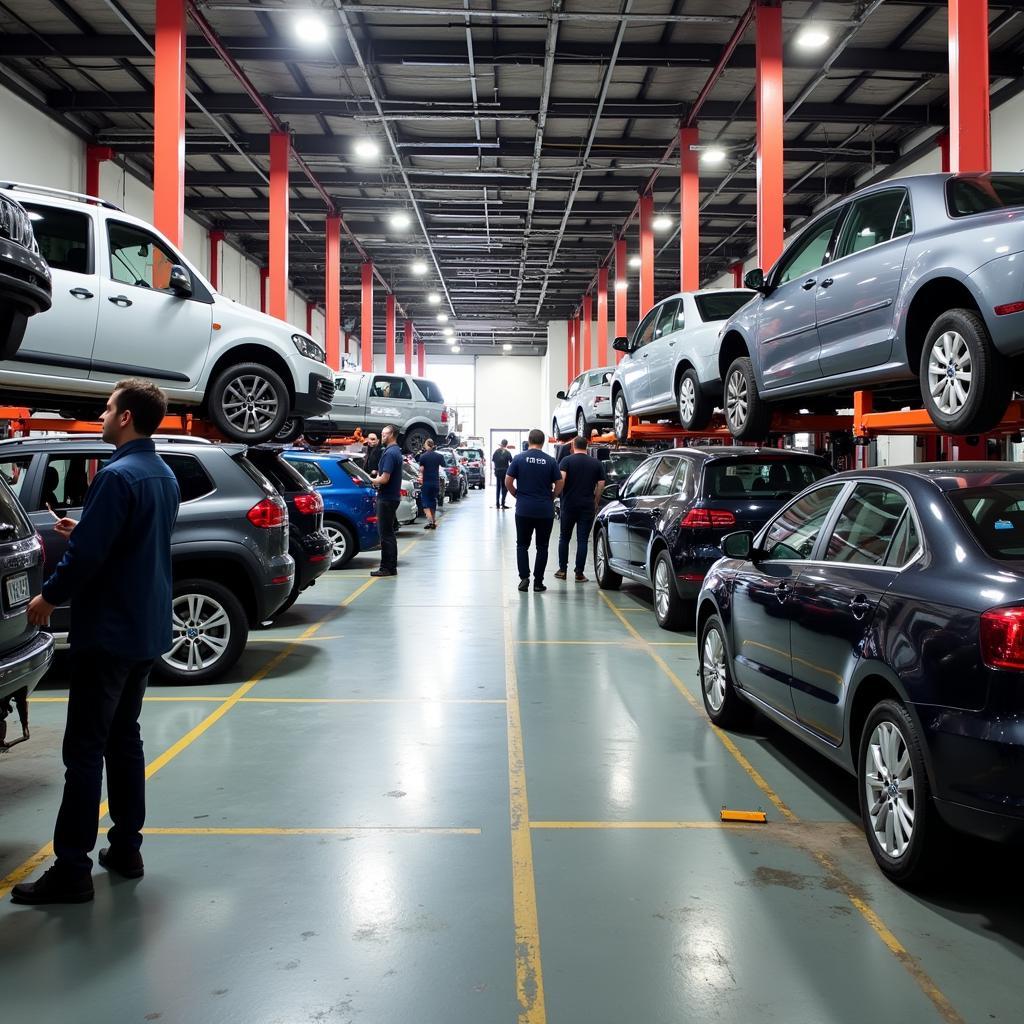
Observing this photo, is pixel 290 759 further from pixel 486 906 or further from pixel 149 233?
pixel 149 233

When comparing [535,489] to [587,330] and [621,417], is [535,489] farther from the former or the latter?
[587,330]

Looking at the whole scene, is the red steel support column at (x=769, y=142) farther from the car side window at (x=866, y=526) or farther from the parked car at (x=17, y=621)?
the parked car at (x=17, y=621)

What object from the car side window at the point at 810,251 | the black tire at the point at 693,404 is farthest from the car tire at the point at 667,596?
the car side window at the point at 810,251

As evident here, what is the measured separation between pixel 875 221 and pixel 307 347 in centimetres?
521

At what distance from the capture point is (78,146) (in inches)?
709

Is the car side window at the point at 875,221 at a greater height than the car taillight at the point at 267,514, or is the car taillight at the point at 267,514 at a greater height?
the car side window at the point at 875,221

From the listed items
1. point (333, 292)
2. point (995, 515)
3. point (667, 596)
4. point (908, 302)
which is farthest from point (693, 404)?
point (333, 292)

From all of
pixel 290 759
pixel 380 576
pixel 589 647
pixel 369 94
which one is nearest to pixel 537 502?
pixel 380 576

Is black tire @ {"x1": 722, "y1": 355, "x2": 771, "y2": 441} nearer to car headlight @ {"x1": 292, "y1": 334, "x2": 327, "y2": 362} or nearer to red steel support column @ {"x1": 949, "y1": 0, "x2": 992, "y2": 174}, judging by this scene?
red steel support column @ {"x1": 949, "y1": 0, "x2": 992, "y2": 174}

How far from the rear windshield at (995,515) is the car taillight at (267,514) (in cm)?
462

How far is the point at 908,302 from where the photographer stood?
5707 millimetres

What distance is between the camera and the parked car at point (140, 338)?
23.3 ft

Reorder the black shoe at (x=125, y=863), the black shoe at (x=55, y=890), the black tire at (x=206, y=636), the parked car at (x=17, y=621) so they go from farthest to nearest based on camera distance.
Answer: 1. the black tire at (x=206, y=636)
2. the parked car at (x=17, y=621)
3. the black shoe at (x=125, y=863)
4. the black shoe at (x=55, y=890)

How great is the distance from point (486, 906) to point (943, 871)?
1547 millimetres
